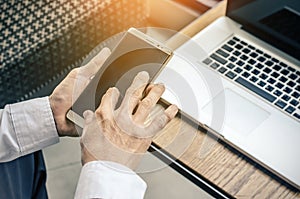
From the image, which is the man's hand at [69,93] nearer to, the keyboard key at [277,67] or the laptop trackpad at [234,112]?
the laptop trackpad at [234,112]

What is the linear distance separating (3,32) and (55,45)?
0.42 ft

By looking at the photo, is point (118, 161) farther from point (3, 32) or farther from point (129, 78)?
point (3, 32)

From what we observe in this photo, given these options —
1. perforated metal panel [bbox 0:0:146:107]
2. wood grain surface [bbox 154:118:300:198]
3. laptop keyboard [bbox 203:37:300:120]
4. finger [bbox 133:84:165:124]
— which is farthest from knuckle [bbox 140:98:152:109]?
perforated metal panel [bbox 0:0:146:107]

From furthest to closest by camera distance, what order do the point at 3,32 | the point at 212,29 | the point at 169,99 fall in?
the point at 3,32
the point at 212,29
the point at 169,99

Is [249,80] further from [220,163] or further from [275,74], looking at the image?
[220,163]

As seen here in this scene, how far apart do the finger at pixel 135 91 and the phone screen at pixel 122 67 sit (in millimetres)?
25

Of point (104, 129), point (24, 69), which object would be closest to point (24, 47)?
point (24, 69)

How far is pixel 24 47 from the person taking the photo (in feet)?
4.22

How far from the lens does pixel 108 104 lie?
790mm

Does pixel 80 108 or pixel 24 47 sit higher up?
pixel 80 108

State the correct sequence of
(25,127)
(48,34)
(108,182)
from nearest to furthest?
(108,182)
(25,127)
(48,34)

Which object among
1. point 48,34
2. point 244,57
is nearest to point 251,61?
point 244,57

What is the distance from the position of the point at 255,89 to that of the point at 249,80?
0.02m

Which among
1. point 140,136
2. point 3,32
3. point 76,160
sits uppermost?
point 140,136
